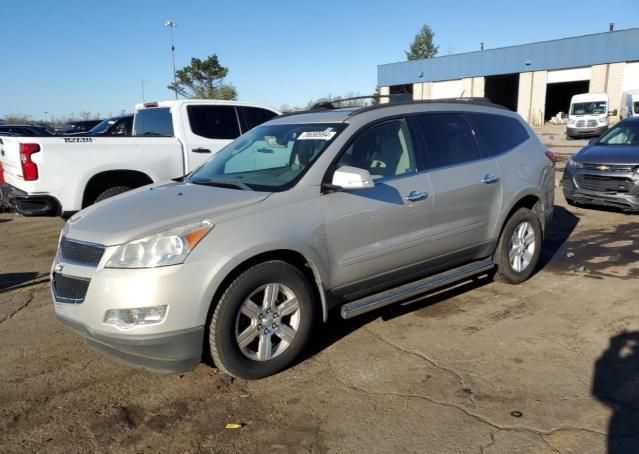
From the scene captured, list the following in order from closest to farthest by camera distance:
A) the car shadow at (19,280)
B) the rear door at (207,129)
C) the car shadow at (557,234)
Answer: the car shadow at (19,280)
the car shadow at (557,234)
the rear door at (207,129)

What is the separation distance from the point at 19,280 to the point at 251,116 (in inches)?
163

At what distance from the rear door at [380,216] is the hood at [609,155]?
5777 mm

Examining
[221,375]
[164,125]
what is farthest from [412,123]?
[164,125]

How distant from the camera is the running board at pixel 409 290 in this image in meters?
3.96

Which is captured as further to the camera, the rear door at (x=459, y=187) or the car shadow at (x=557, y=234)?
the car shadow at (x=557, y=234)

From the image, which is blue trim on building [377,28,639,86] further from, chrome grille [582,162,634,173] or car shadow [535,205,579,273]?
car shadow [535,205,579,273]

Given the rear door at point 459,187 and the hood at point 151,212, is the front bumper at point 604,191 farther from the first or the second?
the hood at point 151,212

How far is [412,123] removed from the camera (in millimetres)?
4559

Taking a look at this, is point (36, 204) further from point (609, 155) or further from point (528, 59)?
point (528, 59)

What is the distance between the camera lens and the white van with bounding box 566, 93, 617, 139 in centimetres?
3072

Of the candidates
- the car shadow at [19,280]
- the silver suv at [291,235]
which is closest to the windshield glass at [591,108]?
the silver suv at [291,235]

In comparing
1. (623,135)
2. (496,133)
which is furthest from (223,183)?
(623,135)

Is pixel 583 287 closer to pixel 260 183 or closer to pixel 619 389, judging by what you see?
pixel 619 389

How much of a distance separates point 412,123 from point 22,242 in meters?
6.35
